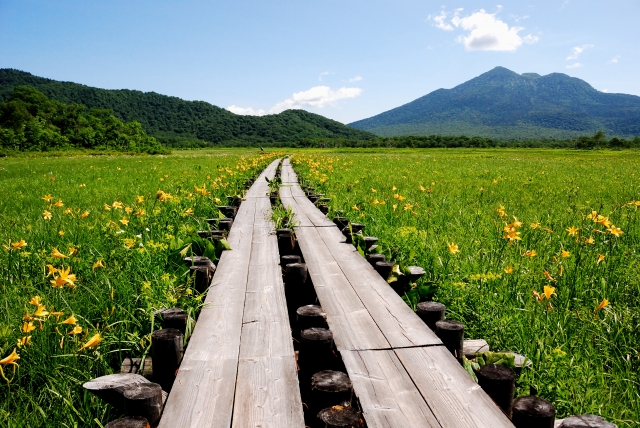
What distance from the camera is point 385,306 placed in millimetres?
2816

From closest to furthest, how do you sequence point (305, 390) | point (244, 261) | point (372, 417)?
point (372, 417) → point (305, 390) → point (244, 261)

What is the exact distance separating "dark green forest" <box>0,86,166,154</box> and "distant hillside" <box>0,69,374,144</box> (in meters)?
55.0

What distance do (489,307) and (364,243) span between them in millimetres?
1602

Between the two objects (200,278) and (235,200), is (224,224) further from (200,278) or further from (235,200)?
(235,200)

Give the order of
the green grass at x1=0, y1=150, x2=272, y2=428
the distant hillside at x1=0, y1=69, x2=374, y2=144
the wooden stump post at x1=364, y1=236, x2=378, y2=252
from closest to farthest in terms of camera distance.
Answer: the green grass at x1=0, y1=150, x2=272, y2=428
the wooden stump post at x1=364, y1=236, x2=378, y2=252
the distant hillside at x1=0, y1=69, x2=374, y2=144

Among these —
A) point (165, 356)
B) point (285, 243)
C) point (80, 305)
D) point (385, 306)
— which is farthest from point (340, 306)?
point (80, 305)

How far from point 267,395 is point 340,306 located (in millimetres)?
1093

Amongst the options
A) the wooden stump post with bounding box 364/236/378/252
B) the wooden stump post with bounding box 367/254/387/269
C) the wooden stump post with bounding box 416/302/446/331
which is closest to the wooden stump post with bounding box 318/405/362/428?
the wooden stump post with bounding box 416/302/446/331

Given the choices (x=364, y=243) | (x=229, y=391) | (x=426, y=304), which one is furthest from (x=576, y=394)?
(x=364, y=243)

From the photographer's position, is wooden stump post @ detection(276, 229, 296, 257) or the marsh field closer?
the marsh field

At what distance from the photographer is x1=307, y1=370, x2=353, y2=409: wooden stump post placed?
1.72 metres

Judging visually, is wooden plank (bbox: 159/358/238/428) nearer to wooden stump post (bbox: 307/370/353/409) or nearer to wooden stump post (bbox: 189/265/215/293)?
wooden stump post (bbox: 307/370/353/409)

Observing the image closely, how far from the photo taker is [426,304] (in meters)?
2.60

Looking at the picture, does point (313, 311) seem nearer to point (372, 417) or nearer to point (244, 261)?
point (372, 417)
